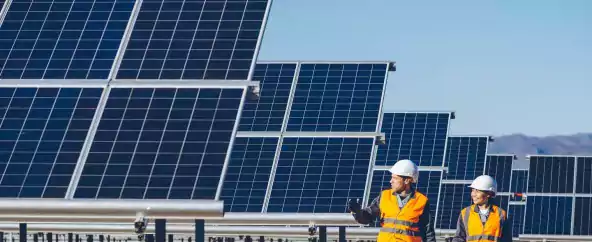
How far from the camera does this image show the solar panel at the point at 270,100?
126 feet

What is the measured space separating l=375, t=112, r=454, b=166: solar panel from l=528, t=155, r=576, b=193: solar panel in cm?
1054

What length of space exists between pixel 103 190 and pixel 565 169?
42.3 meters

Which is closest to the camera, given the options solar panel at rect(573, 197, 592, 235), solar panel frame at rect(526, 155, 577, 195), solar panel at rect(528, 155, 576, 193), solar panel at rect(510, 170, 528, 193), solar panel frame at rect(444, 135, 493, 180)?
solar panel at rect(573, 197, 592, 235)

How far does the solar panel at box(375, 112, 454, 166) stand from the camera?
2056 inches

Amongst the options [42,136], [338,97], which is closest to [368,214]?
[42,136]

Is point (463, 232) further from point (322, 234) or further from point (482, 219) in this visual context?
point (322, 234)

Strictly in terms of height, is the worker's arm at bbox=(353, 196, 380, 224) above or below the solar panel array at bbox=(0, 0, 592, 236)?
below

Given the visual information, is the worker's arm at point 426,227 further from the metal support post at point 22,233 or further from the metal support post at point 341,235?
the metal support post at point 341,235

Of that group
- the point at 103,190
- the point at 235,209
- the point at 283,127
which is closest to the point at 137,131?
the point at 103,190

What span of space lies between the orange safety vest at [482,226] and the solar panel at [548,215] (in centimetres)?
4088

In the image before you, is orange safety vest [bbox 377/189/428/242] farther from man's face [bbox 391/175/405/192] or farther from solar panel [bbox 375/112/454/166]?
solar panel [bbox 375/112/454/166]

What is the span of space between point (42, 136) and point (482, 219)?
8248 millimetres

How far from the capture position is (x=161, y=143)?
80.2 feet

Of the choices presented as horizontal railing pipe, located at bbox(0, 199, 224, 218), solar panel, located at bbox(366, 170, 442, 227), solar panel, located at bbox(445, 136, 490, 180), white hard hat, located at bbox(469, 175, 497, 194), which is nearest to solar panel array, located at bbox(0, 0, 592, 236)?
horizontal railing pipe, located at bbox(0, 199, 224, 218)
